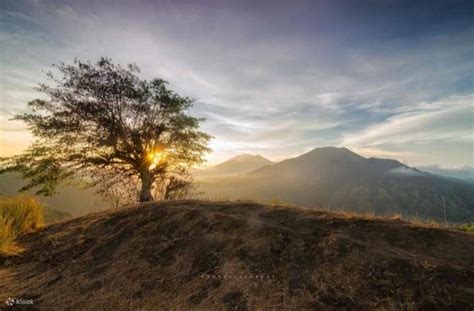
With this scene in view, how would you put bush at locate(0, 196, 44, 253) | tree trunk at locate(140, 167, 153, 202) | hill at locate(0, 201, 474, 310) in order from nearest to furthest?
1. hill at locate(0, 201, 474, 310)
2. bush at locate(0, 196, 44, 253)
3. tree trunk at locate(140, 167, 153, 202)

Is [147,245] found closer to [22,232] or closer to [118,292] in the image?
[118,292]

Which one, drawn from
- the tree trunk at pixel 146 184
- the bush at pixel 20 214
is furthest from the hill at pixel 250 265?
the tree trunk at pixel 146 184

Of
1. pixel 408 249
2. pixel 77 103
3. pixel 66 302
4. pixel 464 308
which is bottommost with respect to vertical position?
pixel 66 302

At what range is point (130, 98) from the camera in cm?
2112

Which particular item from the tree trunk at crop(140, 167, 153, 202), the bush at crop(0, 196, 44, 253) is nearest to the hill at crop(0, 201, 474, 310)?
the bush at crop(0, 196, 44, 253)

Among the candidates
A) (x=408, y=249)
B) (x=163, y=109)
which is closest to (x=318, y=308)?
(x=408, y=249)

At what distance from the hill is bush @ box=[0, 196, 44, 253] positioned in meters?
2.27

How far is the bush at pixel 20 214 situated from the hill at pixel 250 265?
2.27 m

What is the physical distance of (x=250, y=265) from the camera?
23.5 feet

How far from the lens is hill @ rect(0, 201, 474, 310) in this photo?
5918 millimetres

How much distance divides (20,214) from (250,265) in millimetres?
11390

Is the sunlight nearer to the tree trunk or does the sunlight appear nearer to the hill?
the tree trunk

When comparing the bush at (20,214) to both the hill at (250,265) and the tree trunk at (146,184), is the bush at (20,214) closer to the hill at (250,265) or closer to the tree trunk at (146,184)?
the hill at (250,265)

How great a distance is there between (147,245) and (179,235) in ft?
3.03
